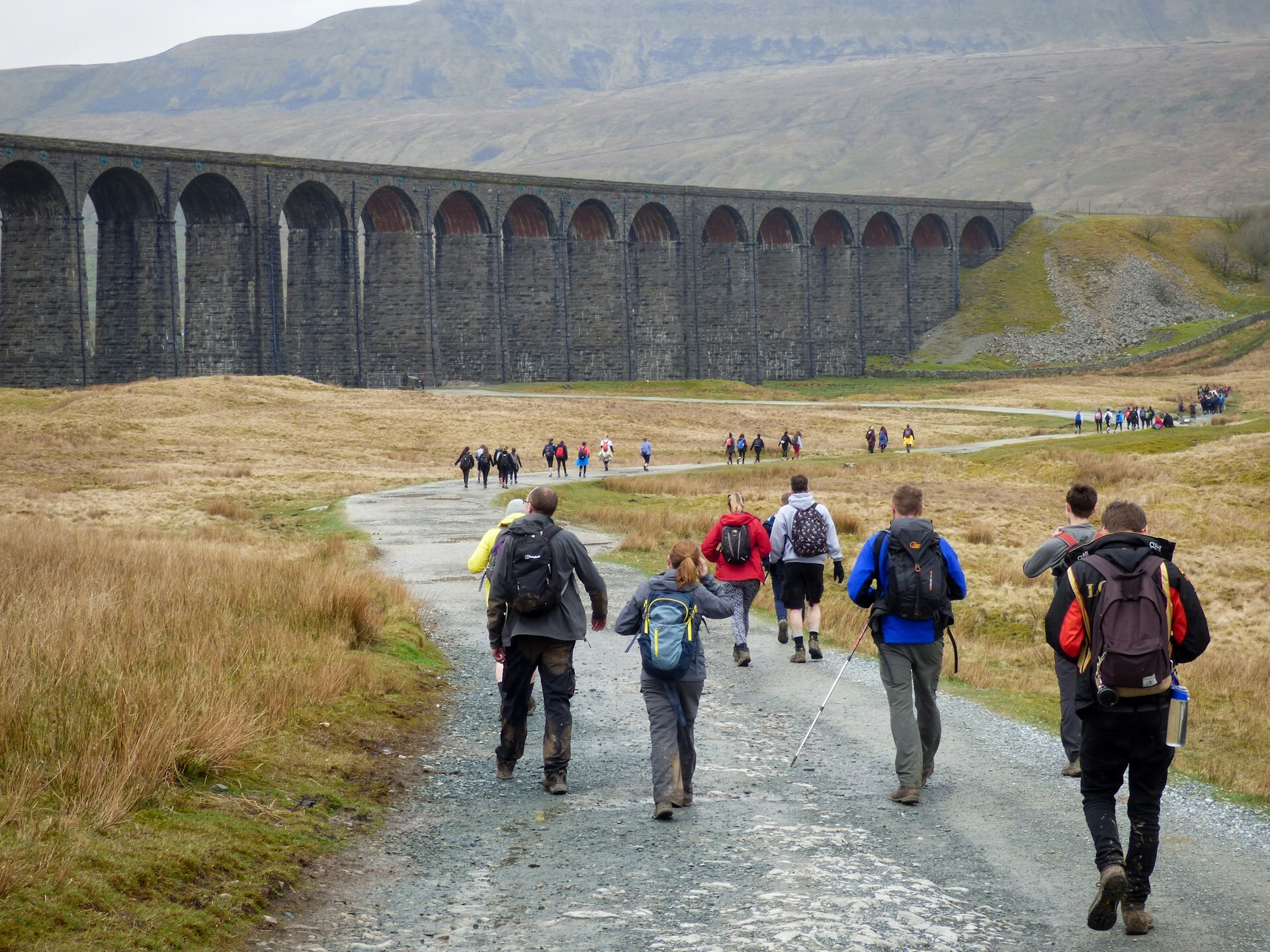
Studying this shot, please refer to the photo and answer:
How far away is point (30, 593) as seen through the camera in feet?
37.1

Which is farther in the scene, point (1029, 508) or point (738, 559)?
point (1029, 508)

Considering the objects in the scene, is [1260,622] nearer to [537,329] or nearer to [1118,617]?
[1118,617]

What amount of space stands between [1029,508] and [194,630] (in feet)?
82.7

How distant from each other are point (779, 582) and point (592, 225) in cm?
7364

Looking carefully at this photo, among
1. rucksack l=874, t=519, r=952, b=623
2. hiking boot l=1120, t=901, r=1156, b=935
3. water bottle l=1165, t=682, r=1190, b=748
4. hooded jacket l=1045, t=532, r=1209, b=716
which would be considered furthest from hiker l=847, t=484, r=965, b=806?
hiking boot l=1120, t=901, r=1156, b=935

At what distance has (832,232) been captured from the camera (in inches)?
4124

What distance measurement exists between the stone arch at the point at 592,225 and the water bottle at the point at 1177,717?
8060cm

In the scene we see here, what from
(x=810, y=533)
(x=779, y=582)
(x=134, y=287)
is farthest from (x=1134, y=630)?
(x=134, y=287)

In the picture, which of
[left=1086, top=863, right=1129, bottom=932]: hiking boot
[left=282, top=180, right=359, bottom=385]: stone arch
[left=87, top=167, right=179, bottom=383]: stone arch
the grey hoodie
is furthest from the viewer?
[left=282, top=180, right=359, bottom=385]: stone arch

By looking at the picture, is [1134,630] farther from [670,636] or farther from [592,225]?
[592,225]

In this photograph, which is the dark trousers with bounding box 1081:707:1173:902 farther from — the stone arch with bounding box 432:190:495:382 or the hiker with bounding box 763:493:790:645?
the stone arch with bounding box 432:190:495:382

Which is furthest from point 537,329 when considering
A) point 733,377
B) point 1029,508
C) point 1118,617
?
point 1118,617

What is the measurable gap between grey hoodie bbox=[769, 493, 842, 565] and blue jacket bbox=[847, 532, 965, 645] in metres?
4.70

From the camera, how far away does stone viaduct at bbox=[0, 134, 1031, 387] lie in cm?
5941
